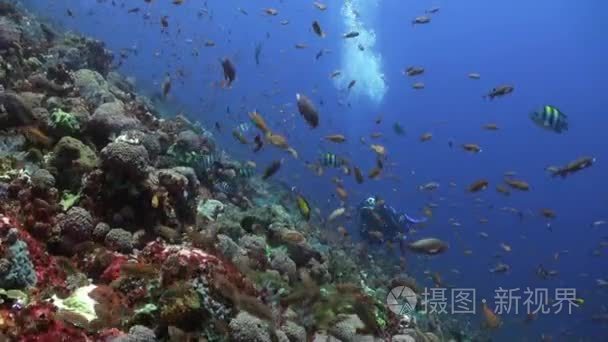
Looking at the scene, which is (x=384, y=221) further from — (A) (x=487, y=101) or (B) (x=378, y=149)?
(A) (x=487, y=101)

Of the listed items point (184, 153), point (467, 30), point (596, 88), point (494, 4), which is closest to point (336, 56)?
point (467, 30)

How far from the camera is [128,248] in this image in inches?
242

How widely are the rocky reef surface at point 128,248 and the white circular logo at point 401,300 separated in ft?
1.21

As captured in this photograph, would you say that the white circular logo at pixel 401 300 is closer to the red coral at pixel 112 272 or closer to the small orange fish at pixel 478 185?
the small orange fish at pixel 478 185

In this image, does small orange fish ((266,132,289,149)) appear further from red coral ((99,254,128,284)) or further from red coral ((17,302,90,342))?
red coral ((17,302,90,342))

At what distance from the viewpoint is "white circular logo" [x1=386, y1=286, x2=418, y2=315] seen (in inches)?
356

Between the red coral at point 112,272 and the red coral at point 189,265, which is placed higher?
the red coral at point 189,265

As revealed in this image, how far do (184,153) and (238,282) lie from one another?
4831mm

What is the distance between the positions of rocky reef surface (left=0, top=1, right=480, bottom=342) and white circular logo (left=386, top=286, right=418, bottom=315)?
368mm

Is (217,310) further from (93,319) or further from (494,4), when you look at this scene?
(494,4)

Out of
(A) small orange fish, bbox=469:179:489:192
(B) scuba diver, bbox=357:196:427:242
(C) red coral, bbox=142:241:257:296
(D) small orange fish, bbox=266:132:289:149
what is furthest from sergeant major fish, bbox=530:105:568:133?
(B) scuba diver, bbox=357:196:427:242

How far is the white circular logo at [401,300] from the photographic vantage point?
903 cm

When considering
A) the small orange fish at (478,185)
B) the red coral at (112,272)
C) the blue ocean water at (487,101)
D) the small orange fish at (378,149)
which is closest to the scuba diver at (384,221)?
the small orange fish at (378,149)

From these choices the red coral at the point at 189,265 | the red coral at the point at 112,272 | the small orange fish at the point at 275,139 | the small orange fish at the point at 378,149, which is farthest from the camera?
the small orange fish at the point at 378,149
